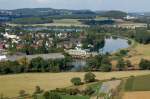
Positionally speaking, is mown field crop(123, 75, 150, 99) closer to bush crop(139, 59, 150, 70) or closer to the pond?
bush crop(139, 59, 150, 70)

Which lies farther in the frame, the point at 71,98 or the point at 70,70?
the point at 70,70

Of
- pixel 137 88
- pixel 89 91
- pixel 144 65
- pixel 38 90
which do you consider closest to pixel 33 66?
pixel 144 65

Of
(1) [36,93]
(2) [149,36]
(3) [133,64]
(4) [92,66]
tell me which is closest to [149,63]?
→ (3) [133,64]

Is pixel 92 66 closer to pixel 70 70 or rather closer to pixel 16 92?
pixel 70 70

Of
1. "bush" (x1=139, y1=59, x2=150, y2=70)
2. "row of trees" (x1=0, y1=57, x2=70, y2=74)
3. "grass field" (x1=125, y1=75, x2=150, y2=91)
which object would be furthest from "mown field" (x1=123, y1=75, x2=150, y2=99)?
"row of trees" (x1=0, y1=57, x2=70, y2=74)

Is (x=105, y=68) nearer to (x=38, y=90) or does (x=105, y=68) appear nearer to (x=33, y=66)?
(x=33, y=66)

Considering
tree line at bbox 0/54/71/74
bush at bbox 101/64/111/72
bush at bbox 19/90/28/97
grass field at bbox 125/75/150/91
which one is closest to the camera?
bush at bbox 19/90/28/97
